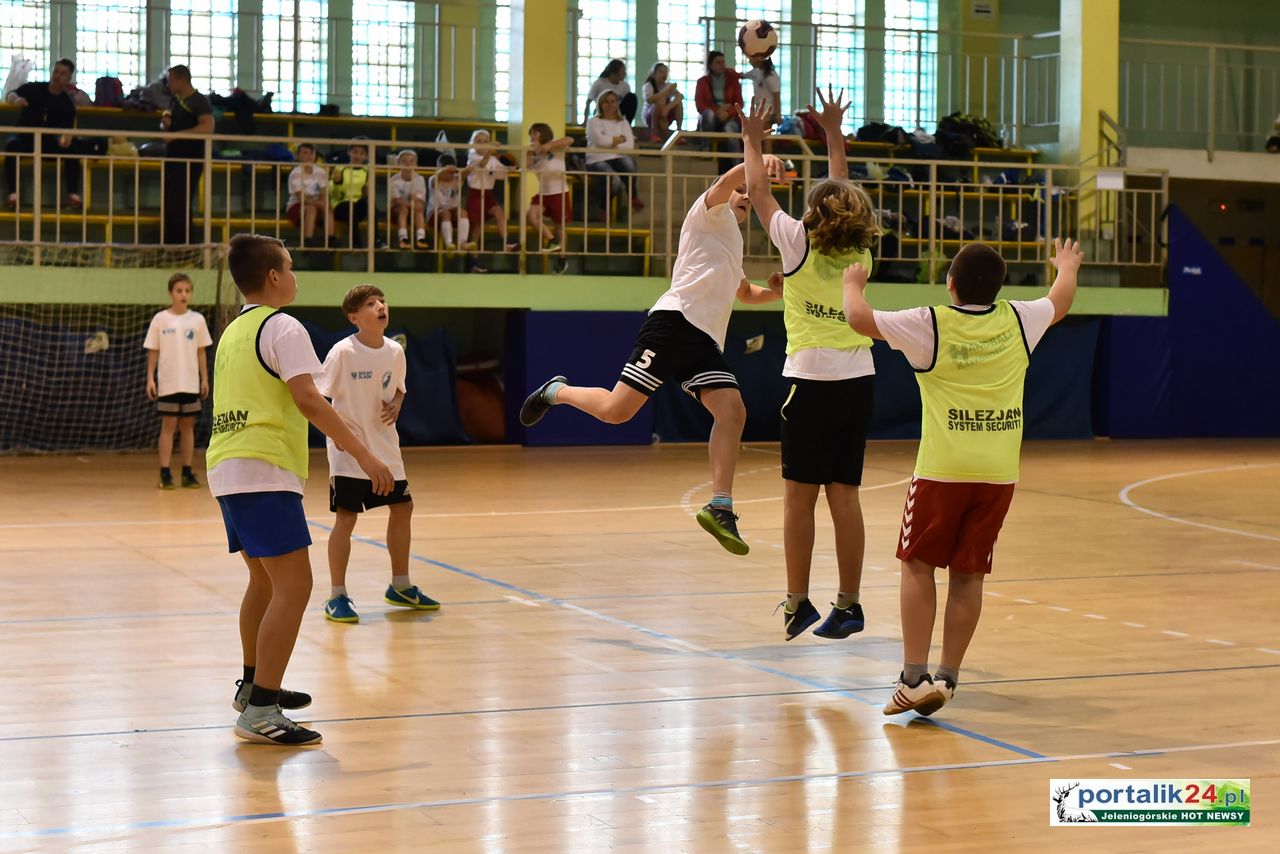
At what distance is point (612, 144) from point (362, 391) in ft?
37.0

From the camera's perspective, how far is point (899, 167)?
66.1 ft

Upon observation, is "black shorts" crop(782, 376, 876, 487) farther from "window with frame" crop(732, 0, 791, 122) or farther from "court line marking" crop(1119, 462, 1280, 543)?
"window with frame" crop(732, 0, 791, 122)

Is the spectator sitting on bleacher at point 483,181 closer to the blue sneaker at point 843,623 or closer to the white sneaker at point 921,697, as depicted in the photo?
the blue sneaker at point 843,623

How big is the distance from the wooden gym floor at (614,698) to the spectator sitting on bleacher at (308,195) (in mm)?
6244

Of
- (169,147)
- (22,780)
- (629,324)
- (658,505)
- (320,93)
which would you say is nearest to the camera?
(22,780)

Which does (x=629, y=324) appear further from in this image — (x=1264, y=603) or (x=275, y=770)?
(x=275, y=770)

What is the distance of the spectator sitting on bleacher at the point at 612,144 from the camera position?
59.3 ft

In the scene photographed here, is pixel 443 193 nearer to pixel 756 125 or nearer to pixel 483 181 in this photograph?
pixel 483 181

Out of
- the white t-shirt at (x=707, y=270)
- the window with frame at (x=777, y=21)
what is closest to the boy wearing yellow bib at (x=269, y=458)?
the white t-shirt at (x=707, y=270)

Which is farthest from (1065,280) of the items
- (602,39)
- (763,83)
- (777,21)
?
(777,21)

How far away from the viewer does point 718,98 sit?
19.8 meters

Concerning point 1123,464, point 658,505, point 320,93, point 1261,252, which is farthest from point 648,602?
point 1261,252

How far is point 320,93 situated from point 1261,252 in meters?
15.0

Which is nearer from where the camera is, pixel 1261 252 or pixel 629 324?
pixel 629 324
